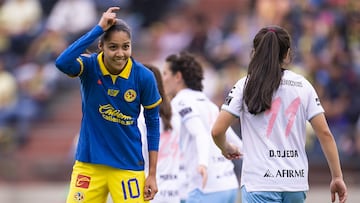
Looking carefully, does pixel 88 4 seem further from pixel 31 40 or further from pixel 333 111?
pixel 333 111

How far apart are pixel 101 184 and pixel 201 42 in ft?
35.4

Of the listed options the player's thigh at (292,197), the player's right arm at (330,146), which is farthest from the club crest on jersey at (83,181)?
the player's right arm at (330,146)

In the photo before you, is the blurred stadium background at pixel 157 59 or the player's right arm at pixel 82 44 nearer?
the player's right arm at pixel 82 44

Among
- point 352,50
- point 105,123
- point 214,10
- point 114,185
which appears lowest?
point 114,185

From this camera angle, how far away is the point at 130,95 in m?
7.03

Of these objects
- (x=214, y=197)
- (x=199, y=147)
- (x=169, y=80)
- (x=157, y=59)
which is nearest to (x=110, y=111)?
(x=199, y=147)

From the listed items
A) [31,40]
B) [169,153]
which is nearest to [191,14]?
[31,40]

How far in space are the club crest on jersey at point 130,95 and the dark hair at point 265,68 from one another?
34.0 inches

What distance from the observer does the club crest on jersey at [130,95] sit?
23.0 ft

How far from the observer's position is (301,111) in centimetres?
677

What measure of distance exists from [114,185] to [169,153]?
1.91m

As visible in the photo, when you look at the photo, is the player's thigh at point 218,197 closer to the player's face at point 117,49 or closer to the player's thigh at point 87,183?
the player's thigh at point 87,183

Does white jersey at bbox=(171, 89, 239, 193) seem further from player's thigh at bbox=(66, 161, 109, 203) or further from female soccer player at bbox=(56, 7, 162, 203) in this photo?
player's thigh at bbox=(66, 161, 109, 203)

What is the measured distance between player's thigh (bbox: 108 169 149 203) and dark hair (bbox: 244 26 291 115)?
1.06m
